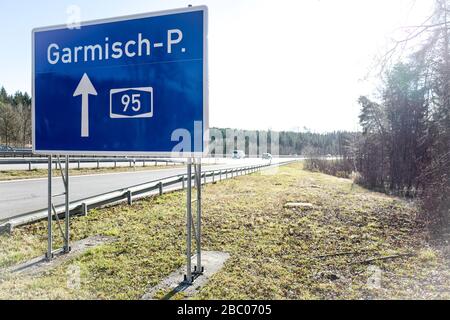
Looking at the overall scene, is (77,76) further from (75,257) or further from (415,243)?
(415,243)

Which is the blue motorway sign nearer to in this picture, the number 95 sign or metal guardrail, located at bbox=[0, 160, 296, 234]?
the number 95 sign

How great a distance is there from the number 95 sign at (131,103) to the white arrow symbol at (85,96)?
1.34 feet

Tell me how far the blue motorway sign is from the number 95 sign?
0.04ft

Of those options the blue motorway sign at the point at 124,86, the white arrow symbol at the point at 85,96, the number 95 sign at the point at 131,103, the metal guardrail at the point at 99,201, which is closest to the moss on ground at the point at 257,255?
the metal guardrail at the point at 99,201

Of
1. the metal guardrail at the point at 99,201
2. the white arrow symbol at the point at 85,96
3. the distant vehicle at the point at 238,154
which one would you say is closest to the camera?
the white arrow symbol at the point at 85,96

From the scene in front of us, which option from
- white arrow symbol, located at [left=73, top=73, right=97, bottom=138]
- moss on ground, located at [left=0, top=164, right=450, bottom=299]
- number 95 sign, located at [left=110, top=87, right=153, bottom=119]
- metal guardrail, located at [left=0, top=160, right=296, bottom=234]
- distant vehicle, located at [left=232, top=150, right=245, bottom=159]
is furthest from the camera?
distant vehicle, located at [left=232, top=150, right=245, bottom=159]

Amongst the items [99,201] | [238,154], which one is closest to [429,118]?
[99,201]

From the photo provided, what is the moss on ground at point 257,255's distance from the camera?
12.6 ft

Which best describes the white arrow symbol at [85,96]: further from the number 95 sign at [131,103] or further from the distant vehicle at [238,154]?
the distant vehicle at [238,154]

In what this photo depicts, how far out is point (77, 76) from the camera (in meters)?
4.83

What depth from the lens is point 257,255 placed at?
5148 millimetres

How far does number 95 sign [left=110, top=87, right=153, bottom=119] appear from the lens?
4.41 m

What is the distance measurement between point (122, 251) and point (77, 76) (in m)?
2.74

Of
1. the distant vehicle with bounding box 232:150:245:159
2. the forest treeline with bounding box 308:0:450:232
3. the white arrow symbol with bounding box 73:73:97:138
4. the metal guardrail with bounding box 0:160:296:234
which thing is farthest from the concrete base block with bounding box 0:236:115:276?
the distant vehicle with bounding box 232:150:245:159
